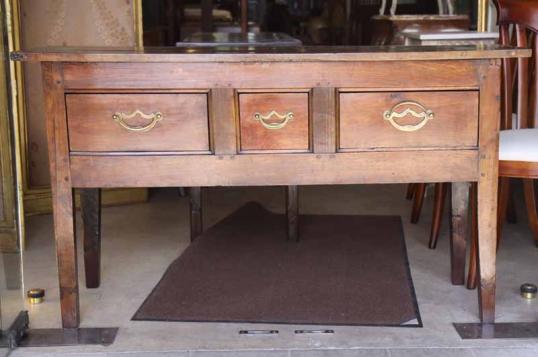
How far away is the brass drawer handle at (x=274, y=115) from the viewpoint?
229 centimetres

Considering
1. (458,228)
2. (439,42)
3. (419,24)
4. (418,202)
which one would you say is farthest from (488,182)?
(419,24)

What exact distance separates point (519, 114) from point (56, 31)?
2162mm

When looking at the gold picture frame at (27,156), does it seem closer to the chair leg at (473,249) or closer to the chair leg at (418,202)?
the chair leg at (418,202)

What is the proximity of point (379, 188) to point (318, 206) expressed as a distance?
0.54 m

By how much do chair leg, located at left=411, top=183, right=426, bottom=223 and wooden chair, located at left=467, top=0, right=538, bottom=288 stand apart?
19.6 inches

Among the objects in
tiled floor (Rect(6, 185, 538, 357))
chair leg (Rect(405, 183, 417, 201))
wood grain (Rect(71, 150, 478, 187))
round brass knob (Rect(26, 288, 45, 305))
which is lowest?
tiled floor (Rect(6, 185, 538, 357))

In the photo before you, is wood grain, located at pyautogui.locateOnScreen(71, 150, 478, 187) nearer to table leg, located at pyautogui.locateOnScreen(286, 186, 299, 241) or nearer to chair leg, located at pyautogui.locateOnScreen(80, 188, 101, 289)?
chair leg, located at pyautogui.locateOnScreen(80, 188, 101, 289)

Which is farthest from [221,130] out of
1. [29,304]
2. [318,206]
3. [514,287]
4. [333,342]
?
[318,206]

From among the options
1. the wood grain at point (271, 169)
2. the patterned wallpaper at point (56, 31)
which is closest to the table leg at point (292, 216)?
the wood grain at point (271, 169)

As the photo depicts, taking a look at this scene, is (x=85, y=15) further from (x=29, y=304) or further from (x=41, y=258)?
(x=29, y=304)

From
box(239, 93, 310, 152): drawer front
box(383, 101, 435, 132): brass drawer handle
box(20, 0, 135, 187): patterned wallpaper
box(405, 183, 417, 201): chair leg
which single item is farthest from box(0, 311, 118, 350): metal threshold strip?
box(405, 183, 417, 201): chair leg

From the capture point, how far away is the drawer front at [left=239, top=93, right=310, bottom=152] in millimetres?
2287

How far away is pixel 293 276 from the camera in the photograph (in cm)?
297

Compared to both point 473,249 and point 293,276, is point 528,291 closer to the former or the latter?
point 473,249
